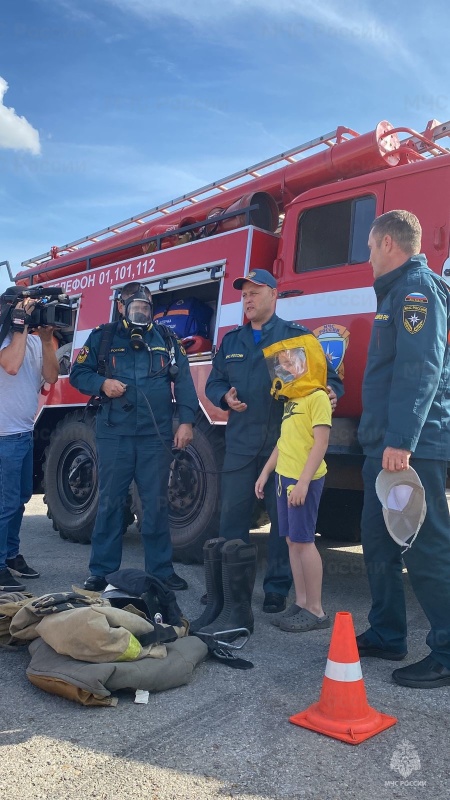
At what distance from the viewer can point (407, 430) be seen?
293 centimetres

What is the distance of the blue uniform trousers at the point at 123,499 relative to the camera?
4.41m

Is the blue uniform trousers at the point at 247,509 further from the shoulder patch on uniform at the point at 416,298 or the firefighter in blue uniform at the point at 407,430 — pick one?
the shoulder patch on uniform at the point at 416,298

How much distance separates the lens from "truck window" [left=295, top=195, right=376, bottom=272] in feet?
14.8

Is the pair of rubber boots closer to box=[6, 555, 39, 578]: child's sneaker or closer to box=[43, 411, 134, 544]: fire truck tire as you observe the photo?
box=[6, 555, 39, 578]: child's sneaker

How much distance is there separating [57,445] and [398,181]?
3.92 metres

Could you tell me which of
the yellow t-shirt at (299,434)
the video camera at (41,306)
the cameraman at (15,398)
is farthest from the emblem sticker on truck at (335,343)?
the cameraman at (15,398)

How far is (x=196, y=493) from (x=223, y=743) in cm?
291

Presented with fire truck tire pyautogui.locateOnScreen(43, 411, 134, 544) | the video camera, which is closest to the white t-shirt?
the video camera

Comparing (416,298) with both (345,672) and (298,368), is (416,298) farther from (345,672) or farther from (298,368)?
(345,672)

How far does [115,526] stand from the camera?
4.45 meters

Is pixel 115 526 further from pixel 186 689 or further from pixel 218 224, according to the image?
pixel 218 224

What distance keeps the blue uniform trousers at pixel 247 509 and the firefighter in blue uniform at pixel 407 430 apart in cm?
99

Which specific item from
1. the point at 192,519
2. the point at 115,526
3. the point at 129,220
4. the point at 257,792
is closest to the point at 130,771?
the point at 257,792

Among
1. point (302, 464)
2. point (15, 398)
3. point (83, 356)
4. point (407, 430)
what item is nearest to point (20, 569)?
point (15, 398)
